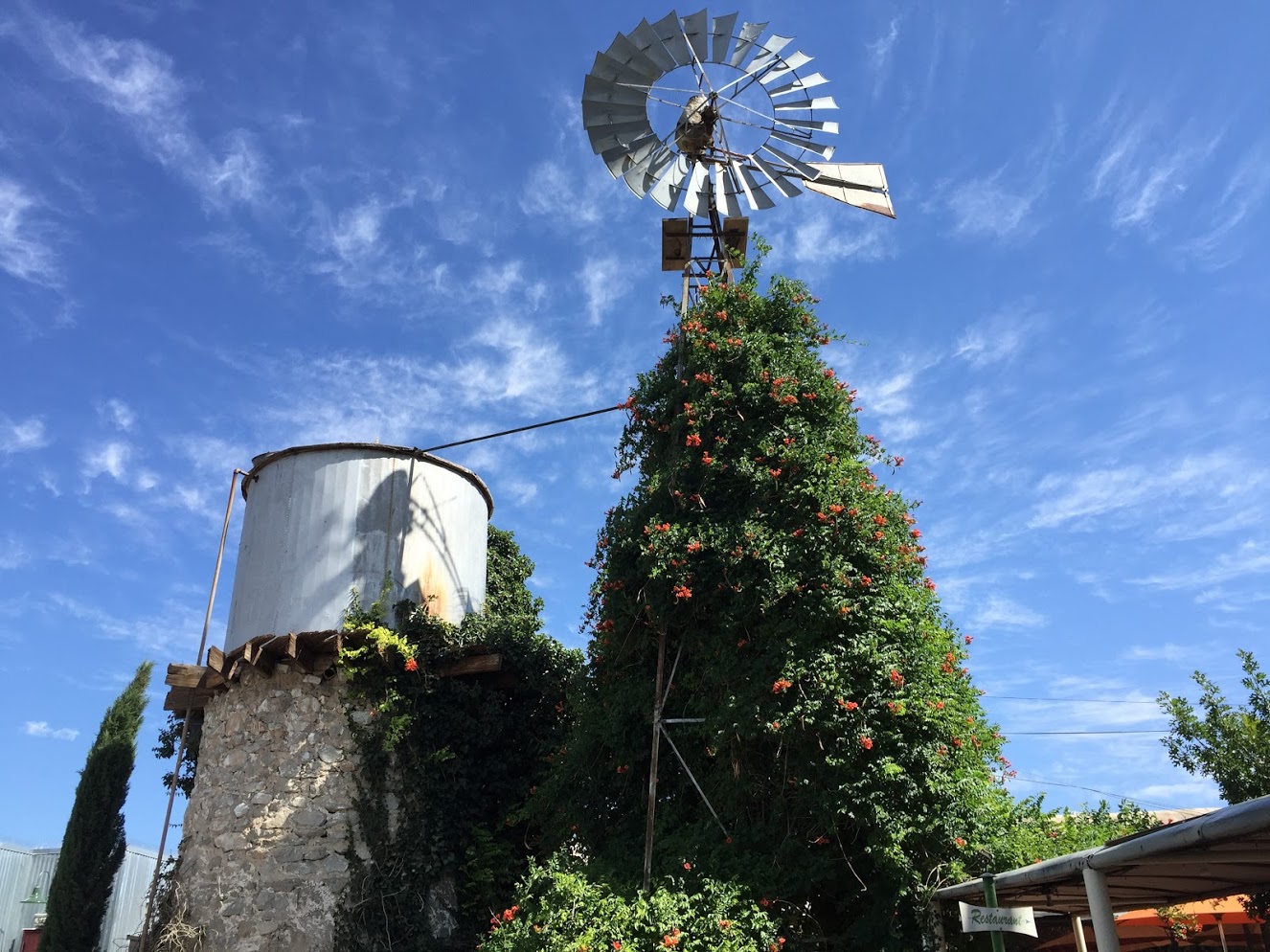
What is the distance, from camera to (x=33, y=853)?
23.9 meters

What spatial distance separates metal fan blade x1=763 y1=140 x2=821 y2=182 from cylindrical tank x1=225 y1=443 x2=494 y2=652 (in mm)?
6178

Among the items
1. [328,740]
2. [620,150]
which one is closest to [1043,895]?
[328,740]

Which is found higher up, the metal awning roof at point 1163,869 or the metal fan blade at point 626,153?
the metal fan blade at point 626,153

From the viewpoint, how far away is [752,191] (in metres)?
12.9

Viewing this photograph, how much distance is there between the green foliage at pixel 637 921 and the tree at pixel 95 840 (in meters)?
11.3

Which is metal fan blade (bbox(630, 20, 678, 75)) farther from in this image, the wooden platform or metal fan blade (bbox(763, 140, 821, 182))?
the wooden platform

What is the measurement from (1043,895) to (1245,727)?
24.1 ft

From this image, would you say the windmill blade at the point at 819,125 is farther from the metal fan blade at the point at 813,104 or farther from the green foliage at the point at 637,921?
the green foliage at the point at 637,921

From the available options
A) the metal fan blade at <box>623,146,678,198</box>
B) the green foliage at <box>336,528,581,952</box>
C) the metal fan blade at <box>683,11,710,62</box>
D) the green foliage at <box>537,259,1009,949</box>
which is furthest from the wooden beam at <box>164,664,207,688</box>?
the metal fan blade at <box>683,11,710,62</box>

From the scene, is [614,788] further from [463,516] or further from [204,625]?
[204,625]

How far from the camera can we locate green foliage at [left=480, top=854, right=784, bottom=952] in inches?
305

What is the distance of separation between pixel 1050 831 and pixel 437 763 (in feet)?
22.0

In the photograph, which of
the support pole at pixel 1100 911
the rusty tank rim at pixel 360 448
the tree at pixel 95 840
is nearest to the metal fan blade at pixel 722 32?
the rusty tank rim at pixel 360 448

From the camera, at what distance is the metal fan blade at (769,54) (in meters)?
12.3
